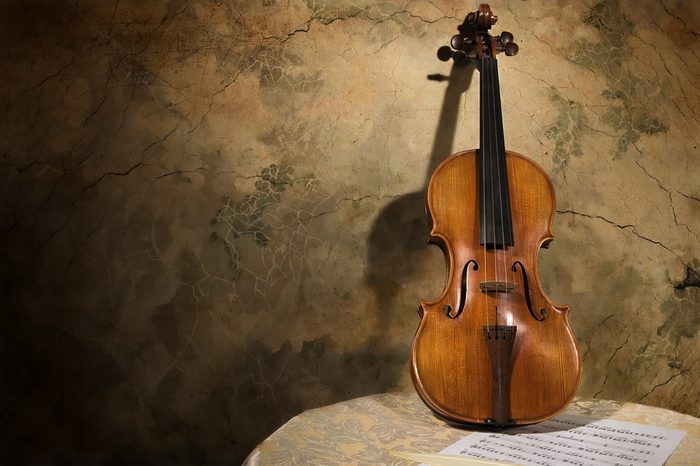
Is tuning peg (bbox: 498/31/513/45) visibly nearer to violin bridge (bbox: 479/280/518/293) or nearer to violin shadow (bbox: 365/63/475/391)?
violin shadow (bbox: 365/63/475/391)

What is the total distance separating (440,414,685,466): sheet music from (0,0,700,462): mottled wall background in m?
0.77

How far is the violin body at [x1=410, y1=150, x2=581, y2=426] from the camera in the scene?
1.49m

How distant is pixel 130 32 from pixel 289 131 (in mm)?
674

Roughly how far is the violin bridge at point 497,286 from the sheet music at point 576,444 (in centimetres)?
36

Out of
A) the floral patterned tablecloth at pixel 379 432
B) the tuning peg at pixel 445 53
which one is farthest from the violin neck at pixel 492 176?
the floral patterned tablecloth at pixel 379 432

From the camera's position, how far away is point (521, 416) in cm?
149

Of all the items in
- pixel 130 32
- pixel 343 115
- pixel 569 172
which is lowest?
pixel 569 172

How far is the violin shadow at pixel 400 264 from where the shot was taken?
7.20ft

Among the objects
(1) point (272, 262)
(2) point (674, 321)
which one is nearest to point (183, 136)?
(1) point (272, 262)

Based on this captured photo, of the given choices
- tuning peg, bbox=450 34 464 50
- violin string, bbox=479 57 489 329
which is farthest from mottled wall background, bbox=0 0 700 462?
violin string, bbox=479 57 489 329

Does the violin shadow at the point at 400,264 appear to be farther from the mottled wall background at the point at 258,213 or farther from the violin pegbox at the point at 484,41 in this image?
the violin pegbox at the point at 484,41

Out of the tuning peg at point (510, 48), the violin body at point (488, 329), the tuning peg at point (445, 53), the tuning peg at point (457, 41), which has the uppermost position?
the tuning peg at point (445, 53)

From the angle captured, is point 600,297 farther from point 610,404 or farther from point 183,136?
point 183,136

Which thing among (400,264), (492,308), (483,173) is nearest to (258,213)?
(400,264)
